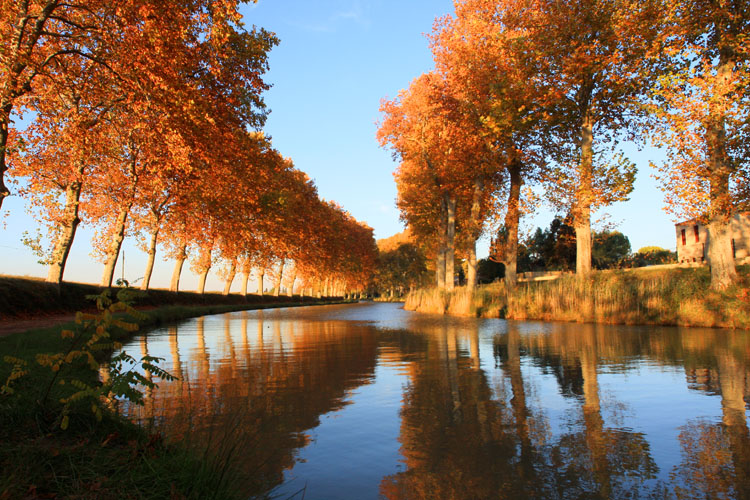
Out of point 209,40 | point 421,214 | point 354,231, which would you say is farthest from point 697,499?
point 354,231

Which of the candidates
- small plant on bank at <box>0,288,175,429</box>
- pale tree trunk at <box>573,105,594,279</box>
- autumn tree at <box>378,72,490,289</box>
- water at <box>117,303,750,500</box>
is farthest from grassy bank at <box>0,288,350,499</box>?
autumn tree at <box>378,72,490,289</box>

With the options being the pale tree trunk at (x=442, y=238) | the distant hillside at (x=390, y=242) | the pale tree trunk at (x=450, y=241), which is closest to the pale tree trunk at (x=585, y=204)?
the pale tree trunk at (x=450, y=241)

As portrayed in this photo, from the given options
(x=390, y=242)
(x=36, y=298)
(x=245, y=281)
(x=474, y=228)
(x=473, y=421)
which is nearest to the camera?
(x=473, y=421)

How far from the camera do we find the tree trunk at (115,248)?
2441cm

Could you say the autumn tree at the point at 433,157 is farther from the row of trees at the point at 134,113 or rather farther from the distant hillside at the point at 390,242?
the distant hillside at the point at 390,242

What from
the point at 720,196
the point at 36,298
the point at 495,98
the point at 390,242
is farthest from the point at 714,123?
the point at 390,242

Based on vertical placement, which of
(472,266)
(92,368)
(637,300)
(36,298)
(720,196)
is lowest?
(92,368)

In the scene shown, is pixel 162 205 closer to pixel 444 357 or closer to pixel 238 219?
pixel 238 219

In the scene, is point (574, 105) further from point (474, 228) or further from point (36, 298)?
point (36, 298)

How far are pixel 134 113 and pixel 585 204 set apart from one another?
1689cm

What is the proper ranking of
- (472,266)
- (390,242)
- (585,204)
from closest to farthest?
(585,204) → (472,266) → (390,242)

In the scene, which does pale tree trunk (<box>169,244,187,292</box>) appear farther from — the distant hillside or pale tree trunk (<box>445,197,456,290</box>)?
the distant hillside

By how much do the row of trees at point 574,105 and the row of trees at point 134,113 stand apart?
10821 millimetres

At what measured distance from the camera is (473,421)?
481 centimetres
